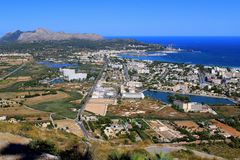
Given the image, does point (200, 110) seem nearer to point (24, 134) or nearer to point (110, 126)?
point (110, 126)

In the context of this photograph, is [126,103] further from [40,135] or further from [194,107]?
[40,135]

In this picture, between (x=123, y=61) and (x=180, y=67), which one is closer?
(x=180, y=67)

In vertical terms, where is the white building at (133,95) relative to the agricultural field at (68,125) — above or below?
below

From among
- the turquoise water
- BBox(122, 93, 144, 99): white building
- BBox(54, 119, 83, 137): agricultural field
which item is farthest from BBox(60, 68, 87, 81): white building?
BBox(54, 119, 83, 137): agricultural field

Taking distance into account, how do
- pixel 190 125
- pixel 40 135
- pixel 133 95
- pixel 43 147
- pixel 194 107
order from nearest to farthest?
pixel 43 147 < pixel 40 135 < pixel 190 125 < pixel 194 107 < pixel 133 95

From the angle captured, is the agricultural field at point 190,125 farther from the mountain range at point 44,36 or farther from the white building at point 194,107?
the mountain range at point 44,36

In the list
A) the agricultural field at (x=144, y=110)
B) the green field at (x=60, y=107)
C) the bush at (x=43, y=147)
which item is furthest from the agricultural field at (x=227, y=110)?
the bush at (x=43, y=147)

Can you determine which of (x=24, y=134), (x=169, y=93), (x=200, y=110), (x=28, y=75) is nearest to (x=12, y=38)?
(x=28, y=75)

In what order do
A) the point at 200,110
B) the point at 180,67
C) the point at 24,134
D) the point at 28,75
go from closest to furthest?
the point at 24,134 → the point at 200,110 → the point at 28,75 → the point at 180,67

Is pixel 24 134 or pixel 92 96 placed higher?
pixel 24 134

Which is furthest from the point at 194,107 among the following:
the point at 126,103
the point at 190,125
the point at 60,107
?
the point at 60,107

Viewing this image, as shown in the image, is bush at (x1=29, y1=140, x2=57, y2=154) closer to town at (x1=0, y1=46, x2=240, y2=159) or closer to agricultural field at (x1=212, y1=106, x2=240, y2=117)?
town at (x1=0, y1=46, x2=240, y2=159)
